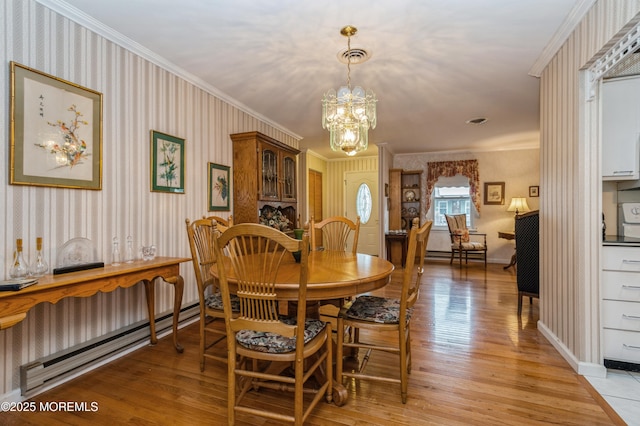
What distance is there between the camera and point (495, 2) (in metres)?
2.08

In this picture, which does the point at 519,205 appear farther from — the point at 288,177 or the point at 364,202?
the point at 288,177

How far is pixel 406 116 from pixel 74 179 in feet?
12.9

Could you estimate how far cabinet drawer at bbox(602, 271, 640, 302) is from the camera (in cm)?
207

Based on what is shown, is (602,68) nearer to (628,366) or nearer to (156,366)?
(628,366)

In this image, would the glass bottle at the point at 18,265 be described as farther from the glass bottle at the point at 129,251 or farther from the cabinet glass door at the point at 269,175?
the cabinet glass door at the point at 269,175

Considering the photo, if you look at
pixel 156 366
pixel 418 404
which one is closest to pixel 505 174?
pixel 418 404

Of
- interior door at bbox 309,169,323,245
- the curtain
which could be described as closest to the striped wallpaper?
the curtain

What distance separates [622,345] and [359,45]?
2.93m

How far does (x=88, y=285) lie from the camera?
1895 millimetres

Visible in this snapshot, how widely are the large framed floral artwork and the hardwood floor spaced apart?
138 cm

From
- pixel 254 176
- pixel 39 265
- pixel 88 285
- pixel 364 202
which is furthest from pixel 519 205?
pixel 39 265

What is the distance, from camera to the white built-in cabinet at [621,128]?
2277 millimetres

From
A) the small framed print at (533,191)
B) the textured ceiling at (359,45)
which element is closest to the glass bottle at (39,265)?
the textured ceiling at (359,45)

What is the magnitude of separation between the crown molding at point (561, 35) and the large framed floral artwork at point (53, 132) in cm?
349
